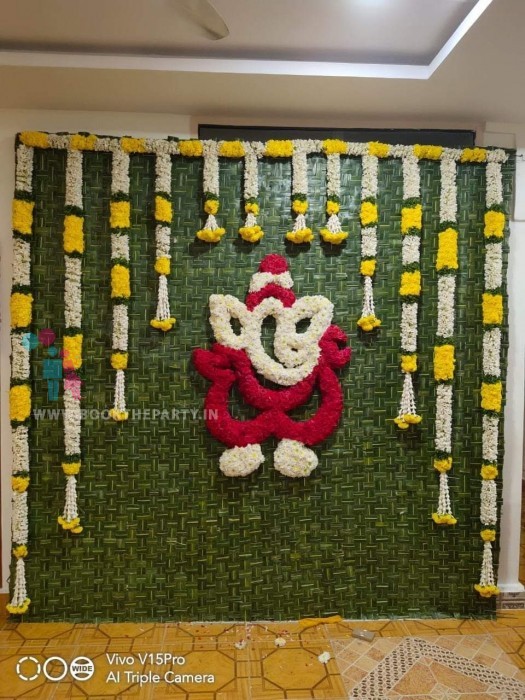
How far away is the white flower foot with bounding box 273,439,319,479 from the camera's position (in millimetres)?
2434

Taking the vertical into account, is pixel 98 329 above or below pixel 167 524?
above

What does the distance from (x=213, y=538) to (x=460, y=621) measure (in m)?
1.29

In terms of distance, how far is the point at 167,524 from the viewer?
246 cm

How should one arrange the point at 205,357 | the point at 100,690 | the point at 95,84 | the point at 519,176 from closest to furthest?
the point at 100,690
the point at 95,84
the point at 205,357
the point at 519,176

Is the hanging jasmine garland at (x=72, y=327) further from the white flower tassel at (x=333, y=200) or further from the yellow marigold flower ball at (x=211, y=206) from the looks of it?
the white flower tassel at (x=333, y=200)

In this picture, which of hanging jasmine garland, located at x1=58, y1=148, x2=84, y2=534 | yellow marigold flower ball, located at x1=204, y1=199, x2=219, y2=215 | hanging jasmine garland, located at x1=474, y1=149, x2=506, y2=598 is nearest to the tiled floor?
hanging jasmine garland, located at x1=474, y1=149, x2=506, y2=598

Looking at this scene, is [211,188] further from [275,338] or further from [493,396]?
[493,396]

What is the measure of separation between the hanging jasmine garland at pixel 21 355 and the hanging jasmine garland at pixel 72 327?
0.56 feet

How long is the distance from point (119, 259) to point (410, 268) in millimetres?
1389

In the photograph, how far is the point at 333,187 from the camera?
2.44 m

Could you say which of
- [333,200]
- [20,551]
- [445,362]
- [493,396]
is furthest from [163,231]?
[493,396]

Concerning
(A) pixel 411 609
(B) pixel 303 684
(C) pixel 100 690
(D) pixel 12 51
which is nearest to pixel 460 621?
(A) pixel 411 609

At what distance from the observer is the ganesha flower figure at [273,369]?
2404mm

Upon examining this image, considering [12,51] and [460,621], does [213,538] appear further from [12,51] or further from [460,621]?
[12,51]
